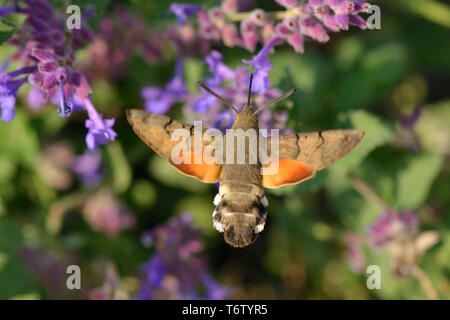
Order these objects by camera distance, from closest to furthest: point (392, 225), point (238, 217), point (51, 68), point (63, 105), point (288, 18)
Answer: point (238, 217), point (63, 105), point (51, 68), point (288, 18), point (392, 225)

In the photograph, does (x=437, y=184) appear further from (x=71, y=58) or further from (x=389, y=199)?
(x=71, y=58)

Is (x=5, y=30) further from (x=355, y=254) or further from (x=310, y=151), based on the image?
(x=355, y=254)

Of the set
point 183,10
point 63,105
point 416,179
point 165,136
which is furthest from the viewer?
point 416,179

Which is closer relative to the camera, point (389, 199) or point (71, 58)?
point (71, 58)

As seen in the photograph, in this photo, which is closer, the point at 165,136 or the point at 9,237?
the point at 165,136

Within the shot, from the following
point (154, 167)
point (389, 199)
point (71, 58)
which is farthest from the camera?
point (154, 167)

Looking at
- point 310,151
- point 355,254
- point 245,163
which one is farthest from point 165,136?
point 355,254

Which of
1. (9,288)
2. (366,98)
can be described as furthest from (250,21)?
(9,288)
